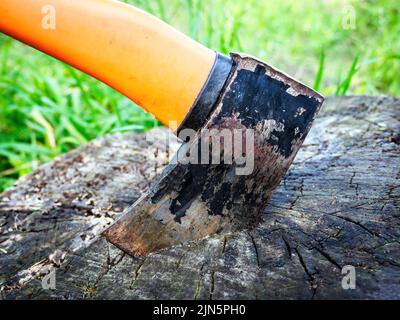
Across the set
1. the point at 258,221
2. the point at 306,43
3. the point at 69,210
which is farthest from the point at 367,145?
the point at 306,43

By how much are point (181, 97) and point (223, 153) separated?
200 mm

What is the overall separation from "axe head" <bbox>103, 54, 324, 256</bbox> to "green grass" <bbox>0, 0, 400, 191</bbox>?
1.16 metres

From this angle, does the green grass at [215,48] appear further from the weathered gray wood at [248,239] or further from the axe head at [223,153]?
the axe head at [223,153]

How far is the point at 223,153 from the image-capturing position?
3.67ft

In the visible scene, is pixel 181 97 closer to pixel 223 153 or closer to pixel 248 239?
pixel 223 153

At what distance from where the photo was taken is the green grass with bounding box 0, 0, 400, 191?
2.66 meters

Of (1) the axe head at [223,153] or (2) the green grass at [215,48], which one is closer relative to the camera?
(1) the axe head at [223,153]

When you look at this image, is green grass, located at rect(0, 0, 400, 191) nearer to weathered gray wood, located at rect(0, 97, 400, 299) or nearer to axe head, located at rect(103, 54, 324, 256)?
weathered gray wood, located at rect(0, 97, 400, 299)

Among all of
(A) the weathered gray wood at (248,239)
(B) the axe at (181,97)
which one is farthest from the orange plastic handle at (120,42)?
(A) the weathered gray wood at (248,239)

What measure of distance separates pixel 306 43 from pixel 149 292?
393cm

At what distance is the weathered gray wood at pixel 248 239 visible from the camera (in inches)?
40.0

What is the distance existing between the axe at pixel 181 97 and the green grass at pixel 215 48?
1.11 m

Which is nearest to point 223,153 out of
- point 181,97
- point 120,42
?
point 181,97
